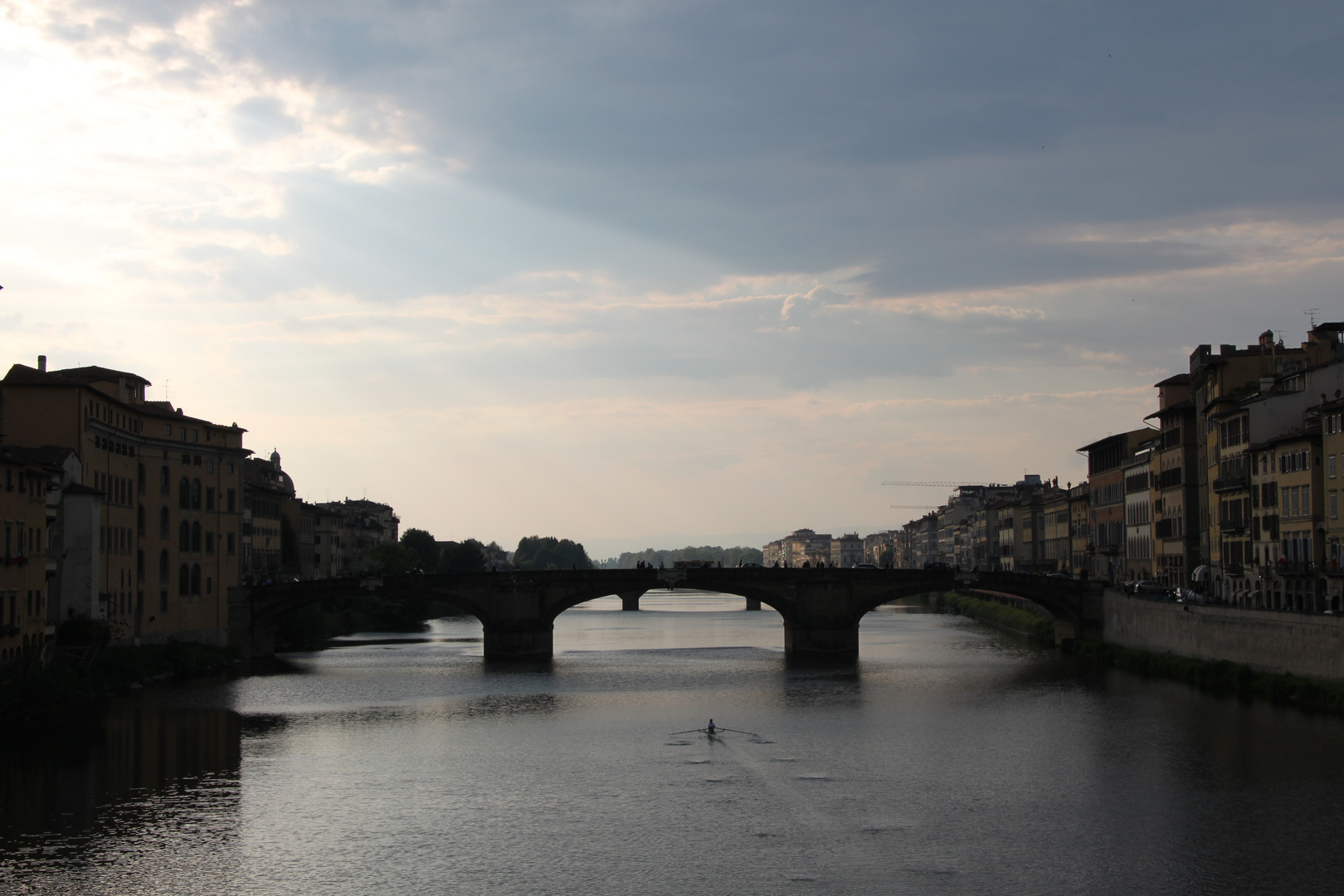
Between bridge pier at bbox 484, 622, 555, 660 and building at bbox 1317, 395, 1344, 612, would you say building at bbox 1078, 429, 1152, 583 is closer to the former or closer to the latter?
building at bbox 1317, 395, 1344, 612

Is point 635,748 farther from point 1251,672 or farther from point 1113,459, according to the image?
point 1113,459

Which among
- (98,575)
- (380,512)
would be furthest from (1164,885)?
(380,512)

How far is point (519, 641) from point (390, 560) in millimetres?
62365

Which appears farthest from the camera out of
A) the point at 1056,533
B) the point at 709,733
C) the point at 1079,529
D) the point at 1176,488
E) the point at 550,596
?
the point at 1056,533

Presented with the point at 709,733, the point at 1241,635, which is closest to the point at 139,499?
the point at 709,733

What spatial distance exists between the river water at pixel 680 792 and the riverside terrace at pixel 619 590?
17.4m

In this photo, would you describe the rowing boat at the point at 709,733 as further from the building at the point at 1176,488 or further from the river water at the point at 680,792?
the building at the point at 1176,488

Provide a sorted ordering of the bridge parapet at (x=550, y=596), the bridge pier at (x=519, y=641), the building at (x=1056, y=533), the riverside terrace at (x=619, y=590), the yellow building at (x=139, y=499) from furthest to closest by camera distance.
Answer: the building at (x=1056, y=533) < the bridge pier at (x=519, y=641) < the bridge parapet at (x=550, y=596) < the riverside terrace at (x=619, y=590) < the yellow building at (x=139, y=499)

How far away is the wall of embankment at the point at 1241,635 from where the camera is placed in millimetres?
51219

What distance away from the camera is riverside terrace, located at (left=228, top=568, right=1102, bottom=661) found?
86750 millimetres

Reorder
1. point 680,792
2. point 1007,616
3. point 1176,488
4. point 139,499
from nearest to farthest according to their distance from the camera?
point 680,792, point 139,499, point 1176,488, point 1007,616

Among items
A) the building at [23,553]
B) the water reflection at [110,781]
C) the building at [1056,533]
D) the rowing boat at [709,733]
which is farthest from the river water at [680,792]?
the building at [1056,533]

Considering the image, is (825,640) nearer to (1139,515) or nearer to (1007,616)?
(1139,515)

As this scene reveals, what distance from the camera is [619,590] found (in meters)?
91.1
